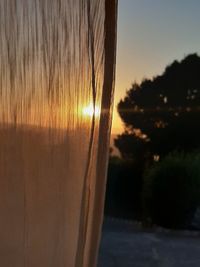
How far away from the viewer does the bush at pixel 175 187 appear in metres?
1.23

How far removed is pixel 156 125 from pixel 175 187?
6.2 inches

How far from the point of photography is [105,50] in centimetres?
95

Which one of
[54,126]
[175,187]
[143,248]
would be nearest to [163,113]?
[175,187]

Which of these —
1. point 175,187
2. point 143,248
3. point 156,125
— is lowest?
point 143,248

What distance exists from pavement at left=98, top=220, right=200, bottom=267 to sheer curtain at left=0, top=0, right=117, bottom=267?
0.81 ft

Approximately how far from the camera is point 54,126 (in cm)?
81

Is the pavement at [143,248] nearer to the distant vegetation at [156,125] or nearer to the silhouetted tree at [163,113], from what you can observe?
Answer: the distant vegetation at [156,125]

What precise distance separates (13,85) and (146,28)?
1.97 feet

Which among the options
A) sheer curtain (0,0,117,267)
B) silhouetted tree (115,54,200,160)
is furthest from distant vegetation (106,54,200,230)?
sheer curtain (0,0,117,267)

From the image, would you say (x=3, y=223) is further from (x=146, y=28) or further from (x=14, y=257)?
(x=146, y=28)

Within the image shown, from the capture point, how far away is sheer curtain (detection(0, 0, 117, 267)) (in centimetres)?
69

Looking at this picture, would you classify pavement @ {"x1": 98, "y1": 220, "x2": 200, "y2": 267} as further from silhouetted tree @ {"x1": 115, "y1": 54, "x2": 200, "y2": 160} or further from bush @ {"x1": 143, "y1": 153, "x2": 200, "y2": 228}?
silhouetted tree @ {"x1": 115, "y1": 54, "x2": 200, "y2": 160}

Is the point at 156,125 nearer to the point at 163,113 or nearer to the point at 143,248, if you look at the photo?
the point at 163,113

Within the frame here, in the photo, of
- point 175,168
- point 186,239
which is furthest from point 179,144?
point 186,239
